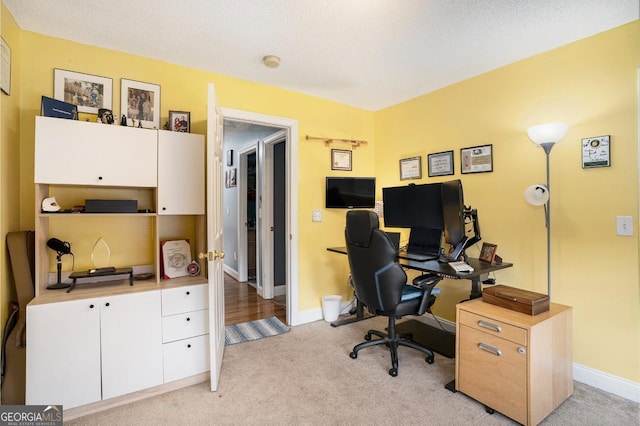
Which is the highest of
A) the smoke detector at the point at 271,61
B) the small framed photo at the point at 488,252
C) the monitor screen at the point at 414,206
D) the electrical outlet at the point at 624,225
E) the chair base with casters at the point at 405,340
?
the smoke detector at the point at 271,61

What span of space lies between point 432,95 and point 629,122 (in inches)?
62.0

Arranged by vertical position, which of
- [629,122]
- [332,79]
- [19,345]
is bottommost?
[19,345]

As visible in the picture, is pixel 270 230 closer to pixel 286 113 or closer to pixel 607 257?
pixel 286 113

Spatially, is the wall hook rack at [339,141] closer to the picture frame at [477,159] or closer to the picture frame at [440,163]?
the picture frame at [440,163]

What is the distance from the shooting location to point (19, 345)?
179 cm

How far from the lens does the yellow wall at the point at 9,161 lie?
180cm

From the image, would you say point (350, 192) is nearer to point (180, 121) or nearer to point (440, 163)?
point (440, 163)

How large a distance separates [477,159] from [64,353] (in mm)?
3307

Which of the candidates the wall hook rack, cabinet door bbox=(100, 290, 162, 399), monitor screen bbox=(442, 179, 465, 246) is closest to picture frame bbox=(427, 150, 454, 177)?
monitor screen bbox=(442, 179, 465, 246)

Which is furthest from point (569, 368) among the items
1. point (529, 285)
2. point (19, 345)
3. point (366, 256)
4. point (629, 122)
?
point (19, 345)

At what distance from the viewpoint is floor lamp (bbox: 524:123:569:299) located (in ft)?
6.93

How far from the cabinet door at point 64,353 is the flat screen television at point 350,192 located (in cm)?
224

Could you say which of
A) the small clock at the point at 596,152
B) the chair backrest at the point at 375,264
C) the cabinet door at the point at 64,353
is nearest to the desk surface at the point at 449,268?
the chair backrest at the point at 375,264

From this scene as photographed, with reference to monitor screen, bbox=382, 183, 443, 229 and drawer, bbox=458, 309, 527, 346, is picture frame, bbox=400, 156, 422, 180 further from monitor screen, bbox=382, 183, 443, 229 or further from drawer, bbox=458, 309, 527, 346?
drawer, bbox=458, 309, 527, 346
